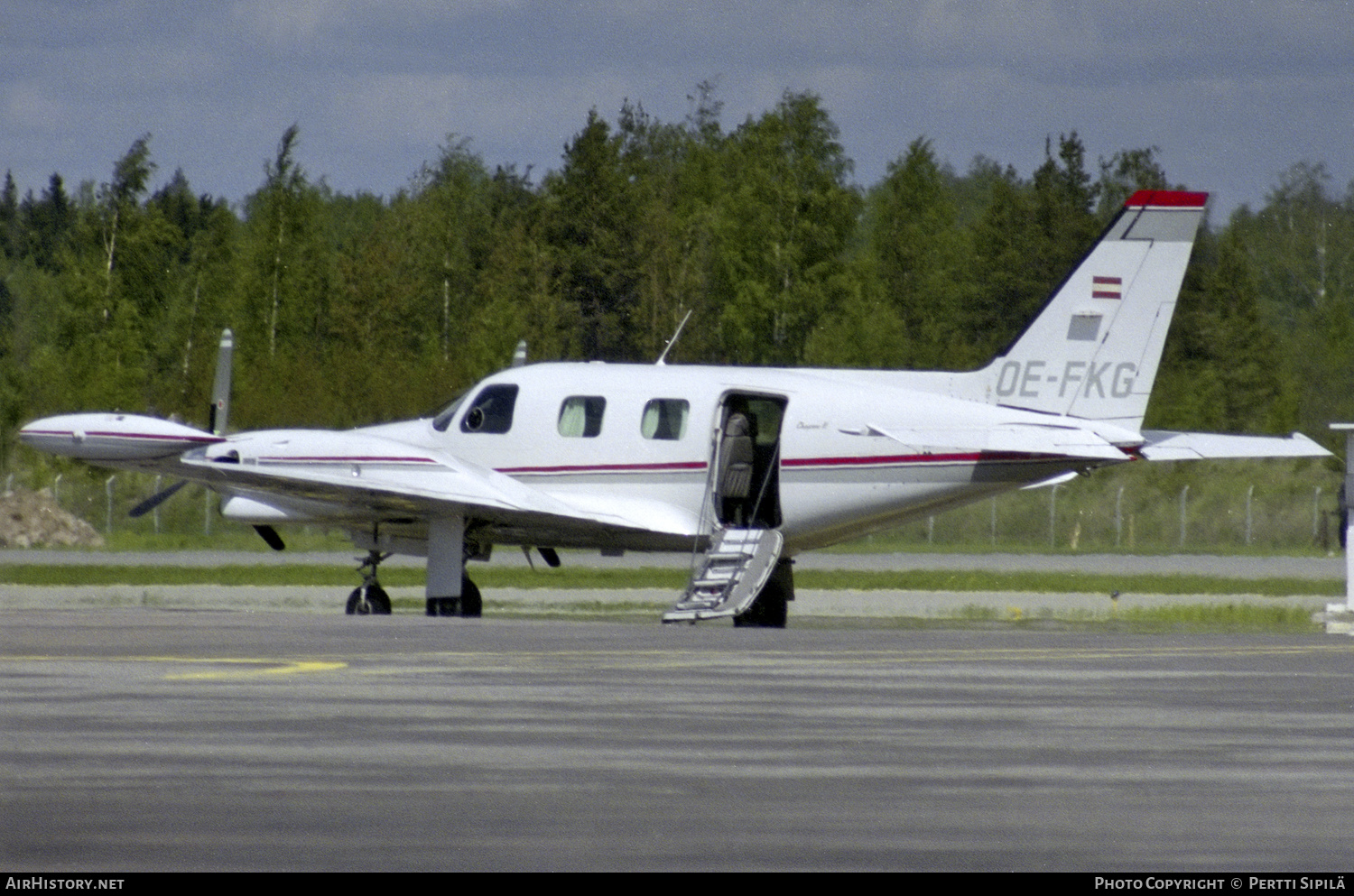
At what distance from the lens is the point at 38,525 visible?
46.5m

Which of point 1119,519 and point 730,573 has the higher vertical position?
point 730,573

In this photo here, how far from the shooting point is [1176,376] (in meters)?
73.9

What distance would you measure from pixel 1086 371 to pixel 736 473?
12.8 ft

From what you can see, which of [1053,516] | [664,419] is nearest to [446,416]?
[664,419]

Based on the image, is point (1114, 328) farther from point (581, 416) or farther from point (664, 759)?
point (664, 759)

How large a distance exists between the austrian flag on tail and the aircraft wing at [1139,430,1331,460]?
152cm

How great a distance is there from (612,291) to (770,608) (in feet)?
165

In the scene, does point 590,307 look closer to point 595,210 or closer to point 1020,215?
point 595,210

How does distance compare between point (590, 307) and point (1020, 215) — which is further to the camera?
point (1020, 215)

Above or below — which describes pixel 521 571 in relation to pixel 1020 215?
below

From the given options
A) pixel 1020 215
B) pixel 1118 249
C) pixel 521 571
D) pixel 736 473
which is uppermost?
pixel 1020 215

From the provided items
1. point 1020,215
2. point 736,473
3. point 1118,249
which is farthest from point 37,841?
point 1020,215

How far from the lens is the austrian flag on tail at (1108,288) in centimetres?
2414

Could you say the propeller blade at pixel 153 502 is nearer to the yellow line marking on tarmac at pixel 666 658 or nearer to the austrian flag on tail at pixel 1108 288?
the yellow line marking on tarmac at pixel 666 658
